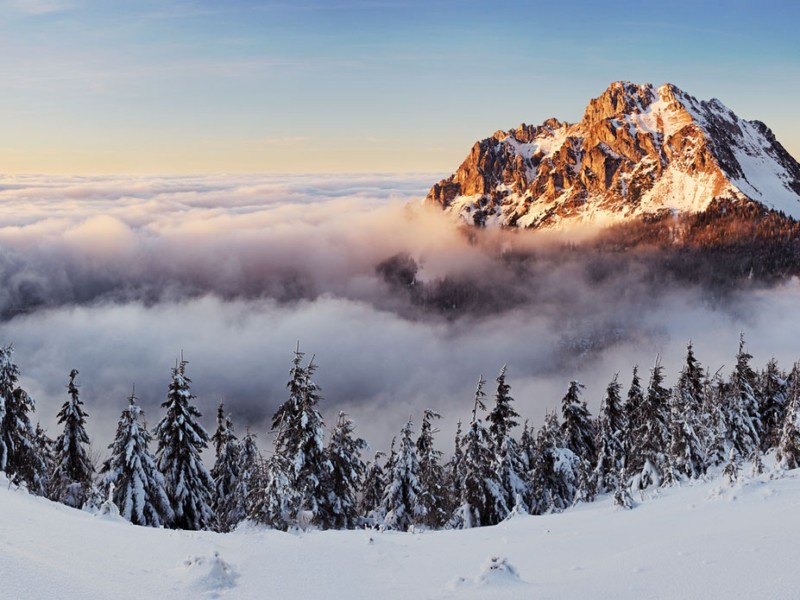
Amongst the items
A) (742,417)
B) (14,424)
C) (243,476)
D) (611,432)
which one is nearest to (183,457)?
(243,476)

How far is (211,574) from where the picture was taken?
812 centimetres

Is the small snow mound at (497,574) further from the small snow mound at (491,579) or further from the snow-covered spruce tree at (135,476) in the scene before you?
the snow-covered spruce tree at (135,476)

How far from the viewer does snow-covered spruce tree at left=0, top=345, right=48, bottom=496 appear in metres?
28.5

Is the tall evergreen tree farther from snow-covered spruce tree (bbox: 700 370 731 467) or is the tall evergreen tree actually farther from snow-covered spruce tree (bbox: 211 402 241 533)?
snow-covered spruce tree (bbox: 700 370 731 467)

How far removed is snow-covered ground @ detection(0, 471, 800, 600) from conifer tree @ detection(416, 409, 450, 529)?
18787 millimetres

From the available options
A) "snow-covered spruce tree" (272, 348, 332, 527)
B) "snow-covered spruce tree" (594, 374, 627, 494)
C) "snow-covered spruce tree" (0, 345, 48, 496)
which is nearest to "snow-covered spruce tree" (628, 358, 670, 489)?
"snow-covered spruce tree" (594, 374, 627, 494)

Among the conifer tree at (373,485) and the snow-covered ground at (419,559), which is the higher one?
the snow-covered ground at (419,559)

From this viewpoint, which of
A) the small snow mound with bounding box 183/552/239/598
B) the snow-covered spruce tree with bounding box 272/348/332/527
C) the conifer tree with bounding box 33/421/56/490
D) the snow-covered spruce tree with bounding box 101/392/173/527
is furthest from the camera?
the conifer tree with bounding box 33/421/56/490

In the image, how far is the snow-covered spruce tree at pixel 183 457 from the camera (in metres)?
28.5

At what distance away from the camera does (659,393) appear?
39938 millimetres

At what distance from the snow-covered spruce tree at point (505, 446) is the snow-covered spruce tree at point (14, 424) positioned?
967 inches

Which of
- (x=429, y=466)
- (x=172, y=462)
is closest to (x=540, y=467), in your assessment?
(x=429, y=466)

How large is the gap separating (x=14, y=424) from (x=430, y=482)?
74.1 ft

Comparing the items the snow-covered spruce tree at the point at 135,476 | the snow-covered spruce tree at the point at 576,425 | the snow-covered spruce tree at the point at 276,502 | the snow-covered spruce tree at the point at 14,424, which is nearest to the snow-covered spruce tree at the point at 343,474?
the snow-covered spruce tree at the point at 276,502
